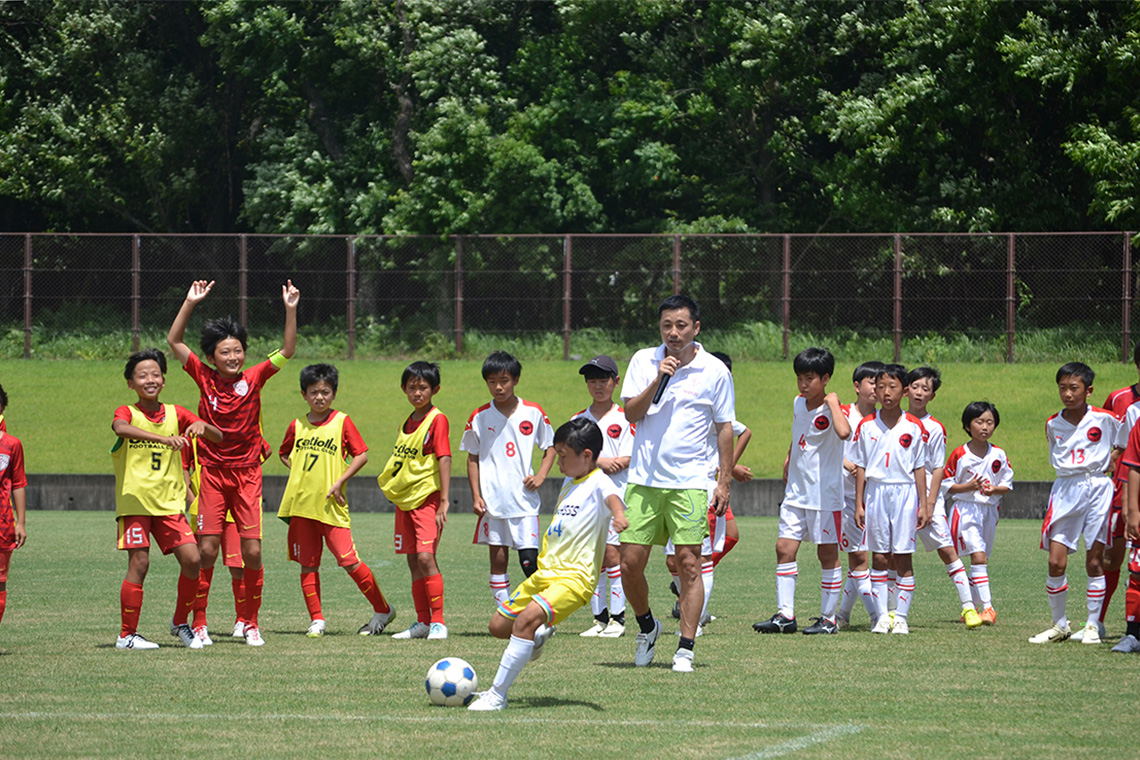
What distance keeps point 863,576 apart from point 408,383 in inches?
145

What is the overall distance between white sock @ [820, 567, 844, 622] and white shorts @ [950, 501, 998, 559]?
1.67 m

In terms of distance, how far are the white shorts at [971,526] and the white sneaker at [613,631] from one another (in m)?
3.06

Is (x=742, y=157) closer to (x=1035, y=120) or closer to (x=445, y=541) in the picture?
(x=1035, y=120)

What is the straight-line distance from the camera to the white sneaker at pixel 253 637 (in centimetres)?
846

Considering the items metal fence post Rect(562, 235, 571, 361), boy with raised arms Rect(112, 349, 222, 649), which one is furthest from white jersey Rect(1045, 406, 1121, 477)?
metal fence post Rect(562, 235, 571, 361)

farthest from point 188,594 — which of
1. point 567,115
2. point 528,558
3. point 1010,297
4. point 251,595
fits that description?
point 567,115

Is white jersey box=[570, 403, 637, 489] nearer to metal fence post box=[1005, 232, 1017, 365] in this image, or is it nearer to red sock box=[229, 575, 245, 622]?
red sock box=[229, 575, 245, 622]

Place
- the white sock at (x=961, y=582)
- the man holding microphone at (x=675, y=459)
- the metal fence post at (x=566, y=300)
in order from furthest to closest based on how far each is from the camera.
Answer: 1. the metal fence post at (x=566, y=300)
2. the white sock at (x=961, y=582)
3. the man holding microphone at (x=675, y=459)

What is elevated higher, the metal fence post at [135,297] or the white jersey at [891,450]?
A: the metal fence post at [135,297]

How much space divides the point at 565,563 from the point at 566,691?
68 centimetres

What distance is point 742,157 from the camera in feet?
114

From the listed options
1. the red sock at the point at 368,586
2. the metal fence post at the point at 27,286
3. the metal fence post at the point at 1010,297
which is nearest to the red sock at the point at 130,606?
the red sock at the point at 368,586

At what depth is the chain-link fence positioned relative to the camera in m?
26.4

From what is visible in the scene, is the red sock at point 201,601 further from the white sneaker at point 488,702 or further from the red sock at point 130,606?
the white sneaker at point 488,702
